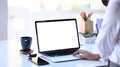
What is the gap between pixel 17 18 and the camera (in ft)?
11.1

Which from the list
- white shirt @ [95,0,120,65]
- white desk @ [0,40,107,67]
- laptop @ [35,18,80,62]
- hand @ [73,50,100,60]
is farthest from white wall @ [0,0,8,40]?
white shirt @ [95,0,120,65]

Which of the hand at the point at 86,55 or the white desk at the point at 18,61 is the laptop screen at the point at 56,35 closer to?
the hand at the point at 86,55

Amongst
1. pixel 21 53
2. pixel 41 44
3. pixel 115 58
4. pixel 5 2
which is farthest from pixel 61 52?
pixel 5 2

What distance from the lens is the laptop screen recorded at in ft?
6.70

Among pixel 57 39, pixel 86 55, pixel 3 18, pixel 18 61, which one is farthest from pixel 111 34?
pixel 3 18

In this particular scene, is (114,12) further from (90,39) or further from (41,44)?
(90,39)

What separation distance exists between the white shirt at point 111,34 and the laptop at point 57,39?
0.38 metres

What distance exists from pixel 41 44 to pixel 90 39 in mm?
674

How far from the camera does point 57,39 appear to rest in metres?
2.11

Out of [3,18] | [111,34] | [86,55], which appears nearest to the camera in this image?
[111,34]

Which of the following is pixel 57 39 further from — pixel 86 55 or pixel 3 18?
pixel 3 18

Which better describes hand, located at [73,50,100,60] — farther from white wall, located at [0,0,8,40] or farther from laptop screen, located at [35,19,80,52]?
white wall, located at [0,0,8,40]

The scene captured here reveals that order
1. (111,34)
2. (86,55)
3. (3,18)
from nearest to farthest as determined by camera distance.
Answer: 1. (111,34)
2. (86,55)
3. (3,18)

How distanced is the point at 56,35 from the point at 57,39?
35 millimetres
